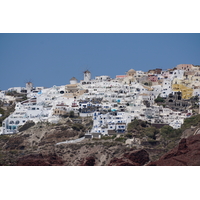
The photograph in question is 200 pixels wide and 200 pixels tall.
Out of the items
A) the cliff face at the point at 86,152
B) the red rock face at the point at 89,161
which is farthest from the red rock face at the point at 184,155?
the red rock face at the point at 89,161

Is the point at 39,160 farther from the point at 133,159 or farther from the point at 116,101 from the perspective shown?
the point at 116,101

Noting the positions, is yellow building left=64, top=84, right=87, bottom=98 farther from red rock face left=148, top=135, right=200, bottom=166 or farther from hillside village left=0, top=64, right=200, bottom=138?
red rock face left=148, top=135, right=200, bottom=166

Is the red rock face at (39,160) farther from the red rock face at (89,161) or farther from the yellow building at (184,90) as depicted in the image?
the yellow building at (184,90)

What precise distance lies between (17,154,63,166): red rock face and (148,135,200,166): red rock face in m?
5.30

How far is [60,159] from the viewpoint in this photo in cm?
2745

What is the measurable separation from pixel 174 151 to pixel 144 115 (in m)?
6.68

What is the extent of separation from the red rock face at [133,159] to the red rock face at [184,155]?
0.88m

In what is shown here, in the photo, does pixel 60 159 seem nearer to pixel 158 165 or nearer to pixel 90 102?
pixel 158 165

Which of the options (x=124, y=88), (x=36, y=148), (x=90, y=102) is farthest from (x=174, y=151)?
(x=124, y=88)

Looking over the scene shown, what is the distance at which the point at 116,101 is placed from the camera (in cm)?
3669

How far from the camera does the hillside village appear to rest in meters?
32.1

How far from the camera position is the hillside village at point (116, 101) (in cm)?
3209

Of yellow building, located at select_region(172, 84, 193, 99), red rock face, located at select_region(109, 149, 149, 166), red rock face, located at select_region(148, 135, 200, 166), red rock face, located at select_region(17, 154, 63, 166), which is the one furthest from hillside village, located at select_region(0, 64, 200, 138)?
red rock face, located at select_region(148, 135, 200, 166)

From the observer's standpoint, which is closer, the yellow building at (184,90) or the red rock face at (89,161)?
the red rock face at (89,161)
